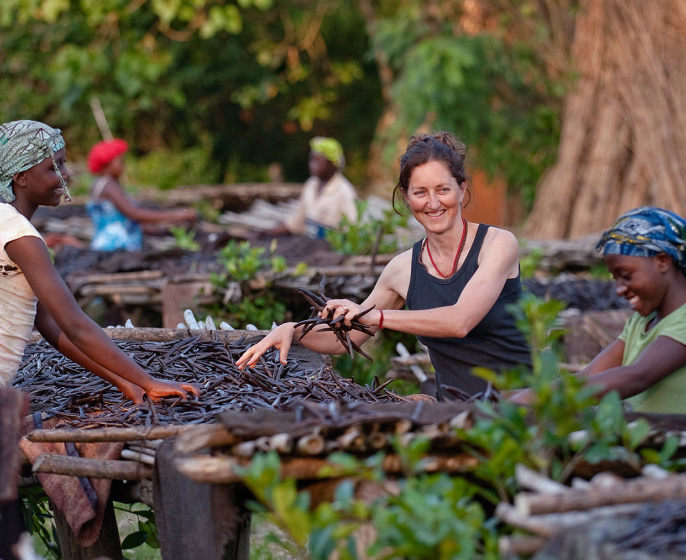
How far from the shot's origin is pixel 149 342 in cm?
347

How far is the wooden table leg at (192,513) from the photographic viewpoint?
6.84 feet

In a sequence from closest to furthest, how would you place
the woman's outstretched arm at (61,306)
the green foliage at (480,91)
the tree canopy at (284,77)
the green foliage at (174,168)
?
Result: the woman's outstretched arm at (61,306), the green foliage at (480,91), the tree canopy at (284,77), the green foliage at (174,168)

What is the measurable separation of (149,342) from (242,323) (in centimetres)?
150

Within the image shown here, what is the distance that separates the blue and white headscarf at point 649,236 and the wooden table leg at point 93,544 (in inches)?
71.4

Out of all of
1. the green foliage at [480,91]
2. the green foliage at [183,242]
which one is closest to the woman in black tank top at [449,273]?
the green foliage at [183,242]

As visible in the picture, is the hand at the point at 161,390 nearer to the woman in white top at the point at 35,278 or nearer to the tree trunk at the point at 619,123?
the woman in white top at the point at 35,278

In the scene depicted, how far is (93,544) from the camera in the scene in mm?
2627

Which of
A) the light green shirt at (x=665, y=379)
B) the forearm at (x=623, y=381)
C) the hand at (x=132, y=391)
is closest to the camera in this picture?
the forearm at (x=623, y=381)

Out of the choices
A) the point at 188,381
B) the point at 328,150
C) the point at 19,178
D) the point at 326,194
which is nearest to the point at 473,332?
the point at 188,381

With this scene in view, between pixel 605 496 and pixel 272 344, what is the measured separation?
1641mm

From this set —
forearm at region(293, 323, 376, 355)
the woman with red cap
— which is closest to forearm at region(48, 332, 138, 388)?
forearm at region(293, 323, 376, 355)

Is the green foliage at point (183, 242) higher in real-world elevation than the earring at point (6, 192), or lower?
lower

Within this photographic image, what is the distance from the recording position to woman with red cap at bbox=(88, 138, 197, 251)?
282 inches

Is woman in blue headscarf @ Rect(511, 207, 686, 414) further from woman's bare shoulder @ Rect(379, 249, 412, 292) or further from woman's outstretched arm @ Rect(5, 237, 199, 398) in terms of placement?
woman's outstretched arm @ Rect(5, 237, 199, 398)
